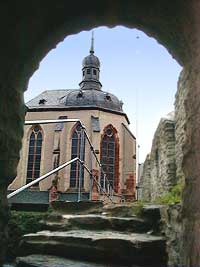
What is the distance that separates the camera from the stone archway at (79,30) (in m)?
2.27

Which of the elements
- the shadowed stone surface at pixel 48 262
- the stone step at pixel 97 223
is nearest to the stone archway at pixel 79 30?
the shadowed stone surface at pixel 48 262

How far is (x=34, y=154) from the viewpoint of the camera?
2350cm

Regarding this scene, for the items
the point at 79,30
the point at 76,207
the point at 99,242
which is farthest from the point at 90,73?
the point at 99,242

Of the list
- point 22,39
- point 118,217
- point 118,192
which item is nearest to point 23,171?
point 118,192

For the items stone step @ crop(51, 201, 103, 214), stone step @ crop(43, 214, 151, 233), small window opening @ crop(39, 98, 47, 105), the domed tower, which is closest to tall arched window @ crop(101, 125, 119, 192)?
the domed tower

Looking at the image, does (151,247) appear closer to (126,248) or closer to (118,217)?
(126,248)

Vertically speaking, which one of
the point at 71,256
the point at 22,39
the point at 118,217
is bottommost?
the point at 71,256

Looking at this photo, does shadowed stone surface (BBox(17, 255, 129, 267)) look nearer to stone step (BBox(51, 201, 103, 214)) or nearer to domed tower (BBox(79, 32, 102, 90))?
stone step (BBox(51, 201, 103, 214))

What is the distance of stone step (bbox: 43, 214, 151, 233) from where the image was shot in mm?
3918

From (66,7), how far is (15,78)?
2.47 feet

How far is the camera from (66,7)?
2791 millimetres

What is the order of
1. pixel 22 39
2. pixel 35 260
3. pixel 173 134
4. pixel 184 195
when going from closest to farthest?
pixel 184 195 < pixel 22 39 < pixel 35 260 < pixel 173 134

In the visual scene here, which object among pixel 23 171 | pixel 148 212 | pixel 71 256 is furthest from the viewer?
pixel 23 171

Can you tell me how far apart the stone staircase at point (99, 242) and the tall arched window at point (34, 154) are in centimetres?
1917
